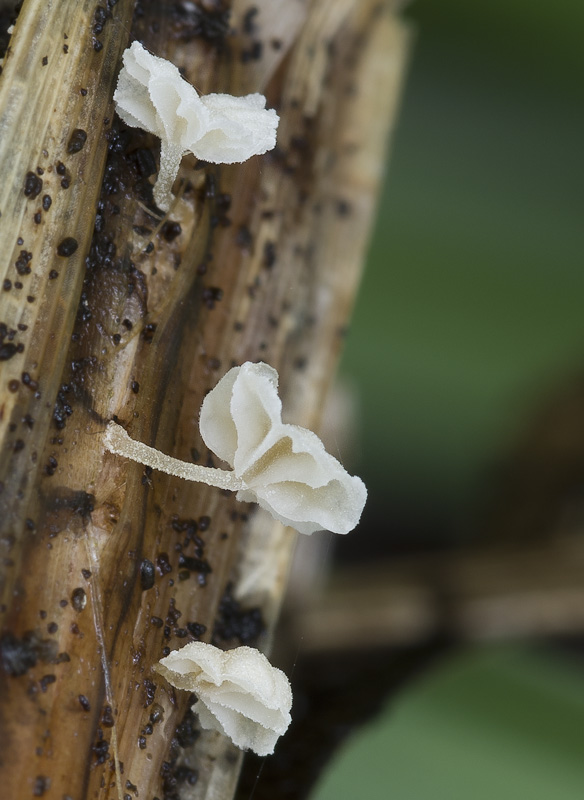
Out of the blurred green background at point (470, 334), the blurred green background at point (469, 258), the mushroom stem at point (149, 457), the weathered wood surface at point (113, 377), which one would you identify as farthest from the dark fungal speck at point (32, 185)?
the blurred green background at point (469, 258)

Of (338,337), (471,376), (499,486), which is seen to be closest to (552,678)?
(499,486)

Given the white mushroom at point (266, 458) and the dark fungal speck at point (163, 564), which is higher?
the white mushroom at point (266, 458)

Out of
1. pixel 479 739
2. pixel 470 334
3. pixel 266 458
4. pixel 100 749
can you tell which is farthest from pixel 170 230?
pixel 470 334

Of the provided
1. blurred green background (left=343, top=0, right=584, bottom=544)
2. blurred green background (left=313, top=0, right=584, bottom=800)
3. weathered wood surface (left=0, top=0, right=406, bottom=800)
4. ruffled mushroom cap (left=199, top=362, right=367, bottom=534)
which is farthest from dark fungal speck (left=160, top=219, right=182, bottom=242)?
blurred green background (left=343, top=0, right=584, bottom=544)

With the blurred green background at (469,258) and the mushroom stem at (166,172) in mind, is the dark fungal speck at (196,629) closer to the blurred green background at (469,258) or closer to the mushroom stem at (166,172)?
the mushroom stem at (166,172)

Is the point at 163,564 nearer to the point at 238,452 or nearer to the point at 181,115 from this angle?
the point at 238,452

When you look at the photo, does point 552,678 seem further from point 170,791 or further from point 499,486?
point 170,791
